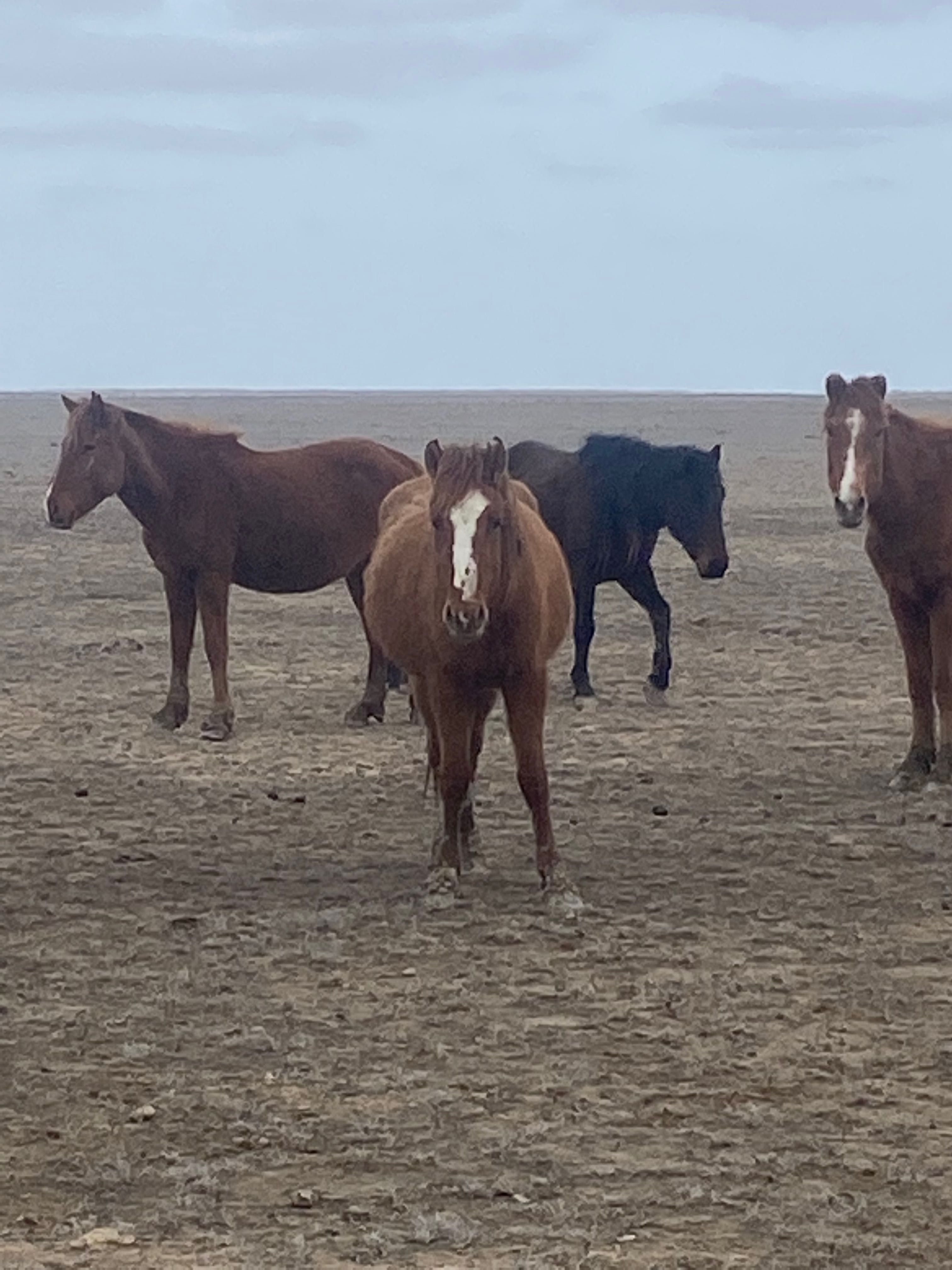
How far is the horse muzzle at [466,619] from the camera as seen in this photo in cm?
675

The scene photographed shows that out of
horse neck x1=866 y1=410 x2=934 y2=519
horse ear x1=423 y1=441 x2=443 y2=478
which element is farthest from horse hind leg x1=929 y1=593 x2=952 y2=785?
horse ear x1=423 y1=441 x2=443 y2=478

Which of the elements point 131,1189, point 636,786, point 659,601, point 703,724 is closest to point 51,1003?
point 131,1189

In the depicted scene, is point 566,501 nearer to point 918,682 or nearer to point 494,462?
point 918,682

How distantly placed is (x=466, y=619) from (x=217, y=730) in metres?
4.44

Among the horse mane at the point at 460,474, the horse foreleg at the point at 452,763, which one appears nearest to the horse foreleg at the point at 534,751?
the horse foreleg at the point at 452,763

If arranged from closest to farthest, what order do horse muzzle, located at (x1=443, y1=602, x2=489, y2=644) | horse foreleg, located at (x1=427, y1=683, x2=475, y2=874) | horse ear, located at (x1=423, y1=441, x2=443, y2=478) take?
horse muzzle, located at (x1=443, y1=602, x2=489, y2=644) < horse ear, located at (x1=423, y1=441, x2=443, y2=478) < horse foreleg, located at (x1=427, y1=683, x2=475, y2=874)

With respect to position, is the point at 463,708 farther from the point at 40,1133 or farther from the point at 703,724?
the point at 703,724

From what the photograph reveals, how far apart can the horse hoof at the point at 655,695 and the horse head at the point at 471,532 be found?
504 centimetres

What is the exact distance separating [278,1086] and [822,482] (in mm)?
31010

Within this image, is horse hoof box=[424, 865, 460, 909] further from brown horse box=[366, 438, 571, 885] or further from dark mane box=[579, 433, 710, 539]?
dark mane box=[579, 433, 710, 539]

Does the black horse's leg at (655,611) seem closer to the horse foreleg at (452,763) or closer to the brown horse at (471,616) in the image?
the brown horse at (471,616)

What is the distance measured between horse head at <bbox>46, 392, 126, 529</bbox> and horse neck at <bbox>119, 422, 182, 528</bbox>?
1.8 inches

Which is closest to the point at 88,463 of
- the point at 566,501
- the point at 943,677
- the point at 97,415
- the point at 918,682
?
the point at 97,415

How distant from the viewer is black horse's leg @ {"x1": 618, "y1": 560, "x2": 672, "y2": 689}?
40.3ft
